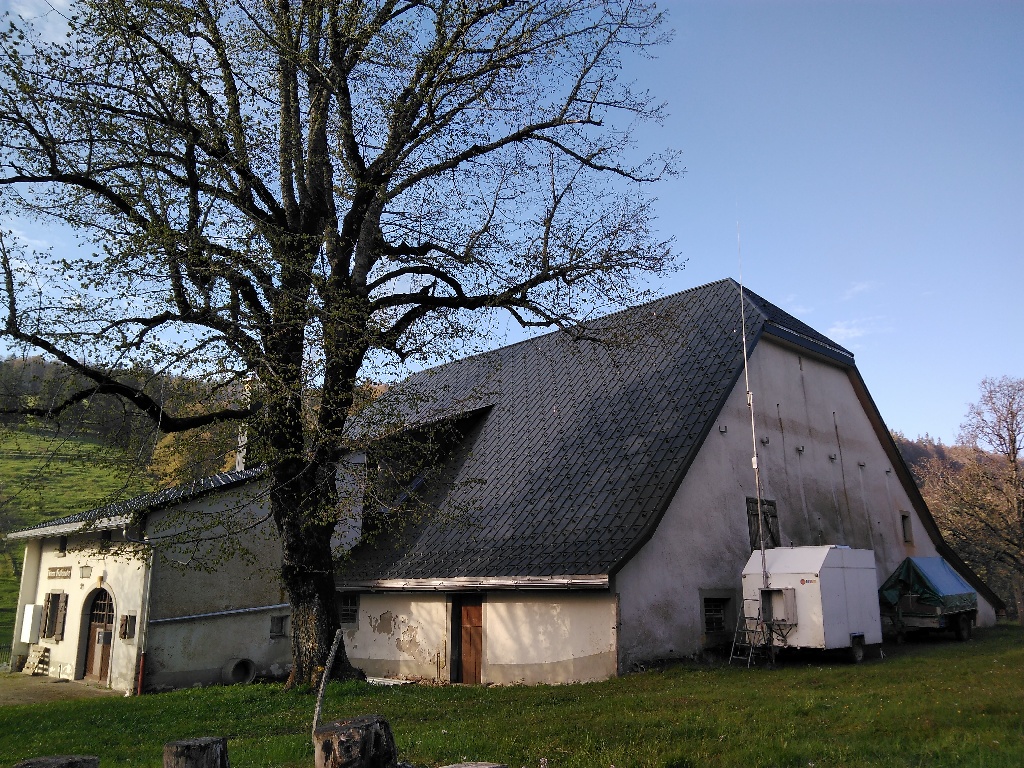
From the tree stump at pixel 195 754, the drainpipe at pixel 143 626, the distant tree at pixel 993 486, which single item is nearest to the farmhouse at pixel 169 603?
the drainpipe at pixel 143 626

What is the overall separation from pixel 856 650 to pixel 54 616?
21.1 m

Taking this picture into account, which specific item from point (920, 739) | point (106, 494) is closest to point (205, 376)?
point (106, 494)

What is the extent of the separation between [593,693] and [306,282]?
767 cm

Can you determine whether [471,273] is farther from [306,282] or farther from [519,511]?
[519,511]

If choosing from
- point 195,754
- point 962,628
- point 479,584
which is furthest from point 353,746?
point 962,628

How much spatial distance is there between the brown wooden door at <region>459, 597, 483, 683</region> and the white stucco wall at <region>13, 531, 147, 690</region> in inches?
273

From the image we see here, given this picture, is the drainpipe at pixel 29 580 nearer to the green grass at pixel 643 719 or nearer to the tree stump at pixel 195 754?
the green grass at pixel 643 719

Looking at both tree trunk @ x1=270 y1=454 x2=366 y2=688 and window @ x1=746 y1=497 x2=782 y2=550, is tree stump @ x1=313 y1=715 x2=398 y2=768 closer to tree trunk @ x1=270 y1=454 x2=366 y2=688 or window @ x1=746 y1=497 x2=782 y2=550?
tree trunk @ x1=270 y1=454 x2=366 y2=688

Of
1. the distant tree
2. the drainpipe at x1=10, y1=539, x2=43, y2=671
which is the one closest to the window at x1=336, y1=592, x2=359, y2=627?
the drainpipe at x1=10, y1=539, x2=43, y2=671

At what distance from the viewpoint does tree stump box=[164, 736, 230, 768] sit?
5.52 metres

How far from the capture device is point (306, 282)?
12156 millimetres

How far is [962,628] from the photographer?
17.5 metres

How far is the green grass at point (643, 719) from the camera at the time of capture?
6934 millimetres

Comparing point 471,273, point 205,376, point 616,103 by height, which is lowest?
point 205,376
